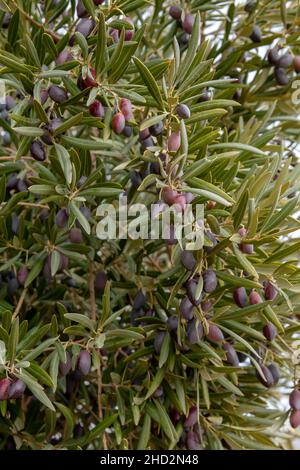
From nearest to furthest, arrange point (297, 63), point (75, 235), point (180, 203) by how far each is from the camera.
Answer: point (180, 203)
point (75, 235)
point (297, 63)

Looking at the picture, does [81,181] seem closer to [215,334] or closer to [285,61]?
[215,334]

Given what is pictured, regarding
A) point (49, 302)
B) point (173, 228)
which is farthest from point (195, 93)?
point (49, 302)

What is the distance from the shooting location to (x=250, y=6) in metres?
1.18

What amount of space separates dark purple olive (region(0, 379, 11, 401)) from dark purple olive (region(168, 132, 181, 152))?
340mm

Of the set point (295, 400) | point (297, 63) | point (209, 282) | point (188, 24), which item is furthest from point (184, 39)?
point (295, 400)

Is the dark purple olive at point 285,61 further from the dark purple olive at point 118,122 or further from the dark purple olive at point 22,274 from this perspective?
the dark purple olive at point 22,274

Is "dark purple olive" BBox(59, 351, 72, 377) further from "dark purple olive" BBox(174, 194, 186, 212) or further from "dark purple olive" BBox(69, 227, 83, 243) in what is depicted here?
"dark purple olive" BBox(174, 194, 186, 212)

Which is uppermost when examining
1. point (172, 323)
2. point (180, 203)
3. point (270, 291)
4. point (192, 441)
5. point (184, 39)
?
point (184, 39)

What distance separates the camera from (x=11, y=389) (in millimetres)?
830

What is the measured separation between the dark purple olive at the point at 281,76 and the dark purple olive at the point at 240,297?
1.36ft

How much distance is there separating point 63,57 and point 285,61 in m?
0.41

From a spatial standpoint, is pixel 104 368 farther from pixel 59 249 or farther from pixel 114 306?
pixel 59 249

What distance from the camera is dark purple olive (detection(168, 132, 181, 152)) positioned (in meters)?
0.84

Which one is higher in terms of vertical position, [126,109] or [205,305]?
[126,109]
